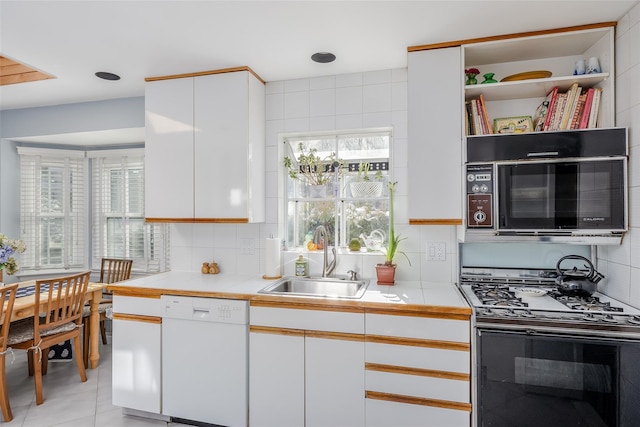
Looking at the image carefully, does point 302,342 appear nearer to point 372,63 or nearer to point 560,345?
point 560,345

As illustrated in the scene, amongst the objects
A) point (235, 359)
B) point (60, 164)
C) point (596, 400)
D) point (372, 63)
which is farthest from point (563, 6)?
point (60, 164)

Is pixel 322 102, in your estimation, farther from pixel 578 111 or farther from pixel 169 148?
pixel 578 111

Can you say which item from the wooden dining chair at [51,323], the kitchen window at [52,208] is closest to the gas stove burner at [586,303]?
the wooden dining chair at [51,323]

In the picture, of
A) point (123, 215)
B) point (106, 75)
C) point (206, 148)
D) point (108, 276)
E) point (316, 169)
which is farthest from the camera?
point (123, 215)

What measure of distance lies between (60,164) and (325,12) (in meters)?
3.76

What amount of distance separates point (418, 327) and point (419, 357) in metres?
0.15

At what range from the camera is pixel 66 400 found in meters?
2.54

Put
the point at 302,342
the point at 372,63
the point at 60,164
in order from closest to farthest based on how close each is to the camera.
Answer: the point at 302,342, the point at 372,63, the point at 60,164

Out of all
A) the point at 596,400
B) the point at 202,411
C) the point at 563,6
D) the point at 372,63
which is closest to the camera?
the point at 596,400

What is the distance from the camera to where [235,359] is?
2092mm

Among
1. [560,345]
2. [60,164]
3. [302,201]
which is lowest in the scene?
[560,345]

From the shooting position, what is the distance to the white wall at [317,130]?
2.47 metres

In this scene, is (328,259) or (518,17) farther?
(328,259)

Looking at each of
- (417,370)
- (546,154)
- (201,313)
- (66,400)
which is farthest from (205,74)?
(66,400)
